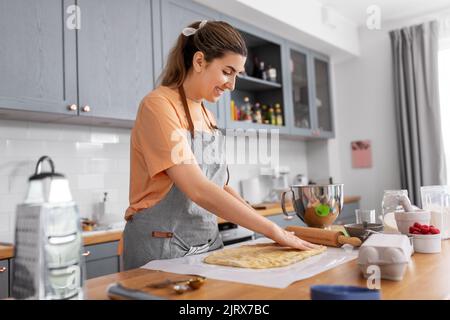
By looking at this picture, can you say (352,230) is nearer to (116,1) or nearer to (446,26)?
(116,1)

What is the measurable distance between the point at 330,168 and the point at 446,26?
167 cm

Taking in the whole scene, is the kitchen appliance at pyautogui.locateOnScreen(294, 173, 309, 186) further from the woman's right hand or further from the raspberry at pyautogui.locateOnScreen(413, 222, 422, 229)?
the woman's right hand

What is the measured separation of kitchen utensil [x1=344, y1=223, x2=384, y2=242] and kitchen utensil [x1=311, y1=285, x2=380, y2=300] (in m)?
0.61

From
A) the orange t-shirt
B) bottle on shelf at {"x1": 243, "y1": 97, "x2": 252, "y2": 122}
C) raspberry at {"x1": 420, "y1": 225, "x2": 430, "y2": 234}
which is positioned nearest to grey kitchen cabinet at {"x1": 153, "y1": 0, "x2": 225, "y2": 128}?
bottle on shelf at {"x1": 243, "y1": 97, "x2": 252, "y2": 122}

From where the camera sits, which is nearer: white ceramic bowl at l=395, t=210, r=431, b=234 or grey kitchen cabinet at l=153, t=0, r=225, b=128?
white ceramic bowl at l=395, t=210, r=431, b=234

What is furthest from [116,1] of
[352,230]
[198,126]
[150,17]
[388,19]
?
[388,19]

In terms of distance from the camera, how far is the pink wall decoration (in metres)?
4.31

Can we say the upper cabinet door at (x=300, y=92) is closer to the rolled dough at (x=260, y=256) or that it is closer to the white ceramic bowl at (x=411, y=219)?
the white ceramic bowl at (x=411, y=219)

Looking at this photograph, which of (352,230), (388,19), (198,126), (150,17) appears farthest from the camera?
(388,19)

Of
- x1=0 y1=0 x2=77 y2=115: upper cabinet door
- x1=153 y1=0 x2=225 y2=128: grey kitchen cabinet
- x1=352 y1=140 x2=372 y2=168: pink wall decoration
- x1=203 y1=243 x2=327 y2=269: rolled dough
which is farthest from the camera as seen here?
x1=352 y1=140 x2=372 y2=168: pink wall decoration

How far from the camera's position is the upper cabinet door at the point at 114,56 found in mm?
2248

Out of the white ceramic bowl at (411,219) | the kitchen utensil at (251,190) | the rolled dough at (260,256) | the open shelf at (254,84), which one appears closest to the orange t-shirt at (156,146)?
the rolled dough at (260,256)

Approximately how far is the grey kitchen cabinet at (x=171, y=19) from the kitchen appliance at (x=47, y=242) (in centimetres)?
188

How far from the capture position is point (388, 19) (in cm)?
408
